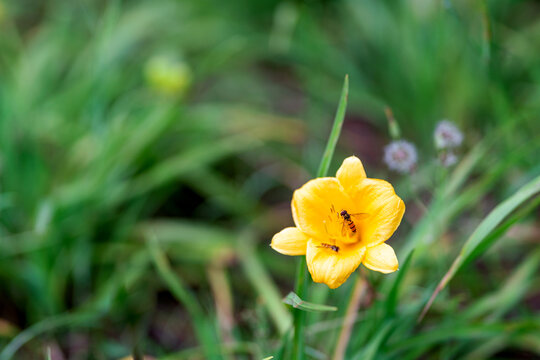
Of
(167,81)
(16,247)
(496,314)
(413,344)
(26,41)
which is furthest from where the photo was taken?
(26,41)

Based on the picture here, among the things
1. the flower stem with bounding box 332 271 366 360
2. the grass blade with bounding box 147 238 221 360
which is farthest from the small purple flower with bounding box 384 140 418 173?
the grass blade with bounding box 147 238 221 360

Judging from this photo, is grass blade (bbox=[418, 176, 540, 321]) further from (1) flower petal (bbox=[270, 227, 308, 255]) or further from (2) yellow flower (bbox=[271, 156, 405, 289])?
(1) flower petal (bbox=[270, 227, 308, 255])

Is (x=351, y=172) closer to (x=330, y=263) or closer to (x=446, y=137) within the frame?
(x=330, y=263)

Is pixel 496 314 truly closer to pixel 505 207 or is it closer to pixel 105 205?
pixel 505 207

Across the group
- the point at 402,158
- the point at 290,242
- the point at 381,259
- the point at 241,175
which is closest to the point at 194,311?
the point at 290,242

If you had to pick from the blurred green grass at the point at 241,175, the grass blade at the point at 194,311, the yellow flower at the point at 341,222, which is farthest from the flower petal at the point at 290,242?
the grass blade at the point at 194,311

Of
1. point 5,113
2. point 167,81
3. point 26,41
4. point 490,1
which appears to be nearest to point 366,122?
point 490,1

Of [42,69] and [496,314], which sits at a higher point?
[42,69]
